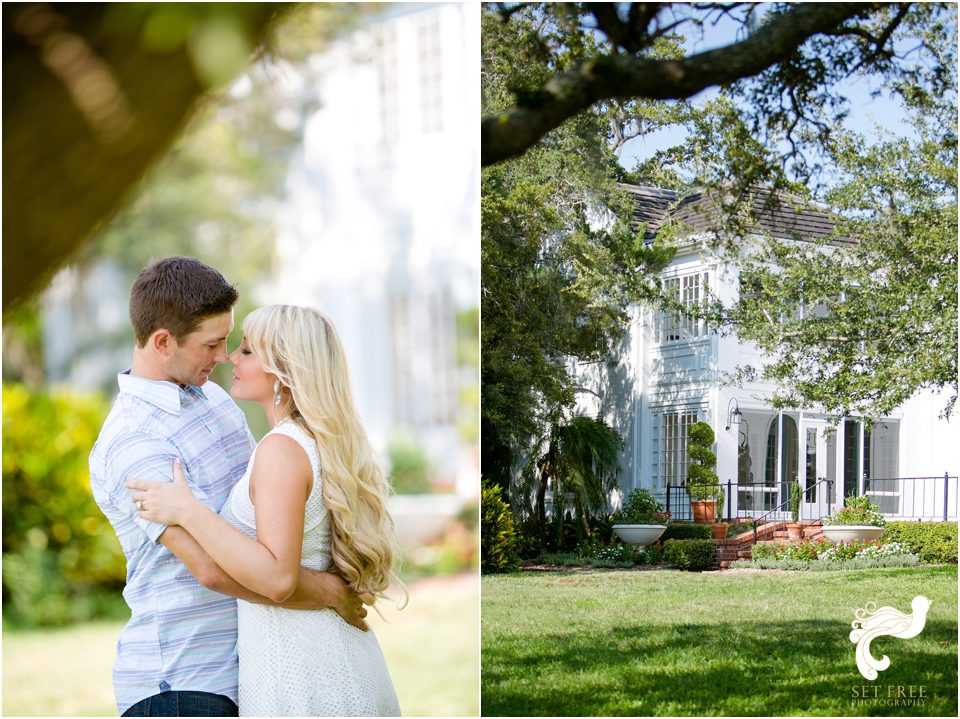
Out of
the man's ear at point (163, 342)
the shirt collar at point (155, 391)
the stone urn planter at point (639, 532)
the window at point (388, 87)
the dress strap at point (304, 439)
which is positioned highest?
the window at point (388, 87)

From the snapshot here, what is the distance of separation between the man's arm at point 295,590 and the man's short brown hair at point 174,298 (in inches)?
19.1

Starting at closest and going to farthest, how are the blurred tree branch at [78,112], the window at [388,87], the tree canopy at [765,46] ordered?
the blurred tree branch at [78,112], the tree canopy at [765,46], the window at [388,87]

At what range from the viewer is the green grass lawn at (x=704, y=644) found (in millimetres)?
3857

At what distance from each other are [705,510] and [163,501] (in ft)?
8.25

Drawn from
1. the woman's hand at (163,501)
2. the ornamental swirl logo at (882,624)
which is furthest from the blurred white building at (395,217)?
the woman's hand at (163,501)

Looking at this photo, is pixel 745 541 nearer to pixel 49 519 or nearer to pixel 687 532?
pixel 687 532

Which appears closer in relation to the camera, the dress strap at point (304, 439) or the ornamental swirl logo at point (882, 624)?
the dress strap at point (304, 439)

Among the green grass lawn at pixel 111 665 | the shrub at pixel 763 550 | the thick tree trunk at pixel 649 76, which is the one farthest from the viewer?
the green grass lawn at pixel 111 665

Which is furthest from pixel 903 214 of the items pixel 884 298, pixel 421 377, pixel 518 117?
pixel 421 377

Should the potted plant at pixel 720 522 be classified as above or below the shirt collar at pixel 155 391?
below

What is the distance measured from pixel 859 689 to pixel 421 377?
5.15 metres

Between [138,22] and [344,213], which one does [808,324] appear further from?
[344,213]

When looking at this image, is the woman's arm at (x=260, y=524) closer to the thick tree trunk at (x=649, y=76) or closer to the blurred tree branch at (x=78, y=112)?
the blurred tree branch at (x=78, y=112)

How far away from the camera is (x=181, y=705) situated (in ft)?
7.48
